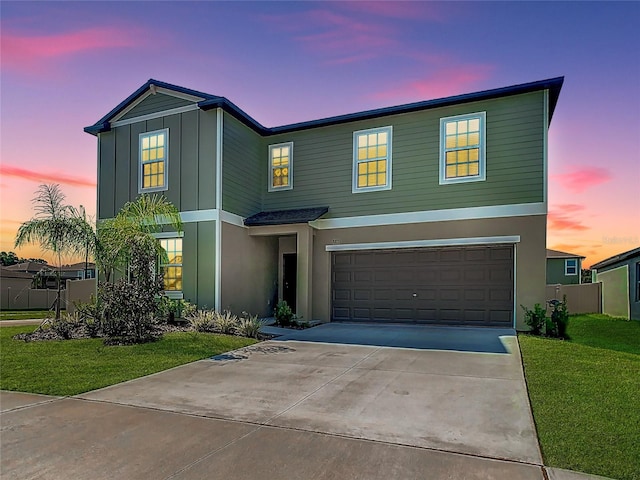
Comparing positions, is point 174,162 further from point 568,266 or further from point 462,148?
point 568,266

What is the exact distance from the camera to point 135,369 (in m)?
6.92

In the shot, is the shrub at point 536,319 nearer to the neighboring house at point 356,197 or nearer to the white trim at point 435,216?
the neighboring house at point 356,197

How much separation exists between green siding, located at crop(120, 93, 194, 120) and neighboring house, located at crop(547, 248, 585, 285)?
2648 centimetres

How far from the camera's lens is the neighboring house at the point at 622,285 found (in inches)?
617

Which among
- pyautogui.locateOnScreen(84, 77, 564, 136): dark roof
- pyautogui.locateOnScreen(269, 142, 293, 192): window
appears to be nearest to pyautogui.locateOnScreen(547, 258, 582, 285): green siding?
pyautogui.locateOnScreen(84, 77, 564, 136): dark roof

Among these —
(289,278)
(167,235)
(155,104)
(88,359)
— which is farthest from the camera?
(289,278)

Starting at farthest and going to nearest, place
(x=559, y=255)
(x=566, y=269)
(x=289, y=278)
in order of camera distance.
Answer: (x=559, y=255) < (x=566, y=269) < (x=289, y=278)

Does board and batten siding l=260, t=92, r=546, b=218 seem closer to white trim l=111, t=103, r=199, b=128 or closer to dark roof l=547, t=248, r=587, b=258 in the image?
white trim l=111, t=103, r=199, b=128

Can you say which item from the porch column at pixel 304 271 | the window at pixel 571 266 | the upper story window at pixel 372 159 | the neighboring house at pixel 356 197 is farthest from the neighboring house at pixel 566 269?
the porch column at pixel 304 271

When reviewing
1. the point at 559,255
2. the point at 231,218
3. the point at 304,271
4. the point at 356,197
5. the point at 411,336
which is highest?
the point at 356,197

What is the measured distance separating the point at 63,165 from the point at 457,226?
13035mm

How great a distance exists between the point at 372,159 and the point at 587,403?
9.50 meters

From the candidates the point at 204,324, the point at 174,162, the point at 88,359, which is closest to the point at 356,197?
the point at 174,162

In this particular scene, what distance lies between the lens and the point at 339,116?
43.6 ft
